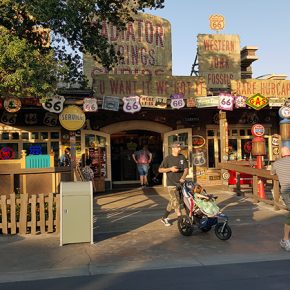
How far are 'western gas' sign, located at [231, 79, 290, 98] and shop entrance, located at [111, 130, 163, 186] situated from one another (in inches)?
167

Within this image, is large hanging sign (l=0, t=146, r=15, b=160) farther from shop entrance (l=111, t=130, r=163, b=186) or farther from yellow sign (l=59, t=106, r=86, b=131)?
shop entrance (l=111, t=130, r=163, b=186)

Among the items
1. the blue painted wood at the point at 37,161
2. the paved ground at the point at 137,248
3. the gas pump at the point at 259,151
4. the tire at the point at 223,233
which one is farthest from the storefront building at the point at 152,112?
the tire at the point at 223,233

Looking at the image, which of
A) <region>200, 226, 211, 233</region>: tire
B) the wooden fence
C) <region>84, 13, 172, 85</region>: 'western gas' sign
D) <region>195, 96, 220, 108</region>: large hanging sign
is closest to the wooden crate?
<region>84, 13, 172, 85</region>: 'western gas' sign

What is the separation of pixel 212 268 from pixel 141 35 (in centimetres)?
1282

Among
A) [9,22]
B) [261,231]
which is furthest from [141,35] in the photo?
[261,231]

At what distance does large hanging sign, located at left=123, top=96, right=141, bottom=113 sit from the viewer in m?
12.8

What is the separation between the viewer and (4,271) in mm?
5805

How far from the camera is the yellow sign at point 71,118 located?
1208 cm

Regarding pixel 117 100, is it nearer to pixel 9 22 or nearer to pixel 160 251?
pixel 9 22

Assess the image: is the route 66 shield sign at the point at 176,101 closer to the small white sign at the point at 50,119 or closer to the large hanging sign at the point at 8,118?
the small white sign at the point at 50,119

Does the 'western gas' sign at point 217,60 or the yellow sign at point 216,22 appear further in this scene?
the yellow sign at point 216,22

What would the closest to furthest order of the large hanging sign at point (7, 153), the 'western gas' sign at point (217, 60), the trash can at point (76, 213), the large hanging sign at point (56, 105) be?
the trash can at point (76, 213) → the large hanging sign at point (56, 105) → the large hanging sign at point (7, 153) → the 'western gas' sign at point (217, 60)

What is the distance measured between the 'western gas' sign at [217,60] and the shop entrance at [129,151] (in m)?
3.20

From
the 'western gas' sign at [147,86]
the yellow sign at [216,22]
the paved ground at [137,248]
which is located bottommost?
the paved ground at [137,248]
